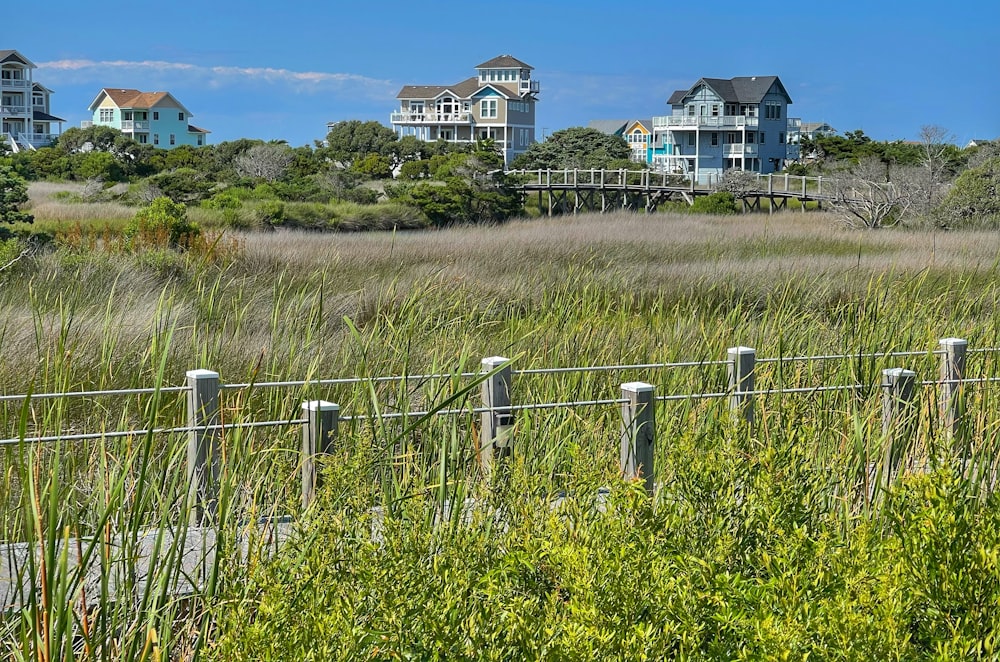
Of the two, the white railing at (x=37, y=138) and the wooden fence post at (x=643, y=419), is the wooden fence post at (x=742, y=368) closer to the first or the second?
the wooden fence post at (x=643, y=419)

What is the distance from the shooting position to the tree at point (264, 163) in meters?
44.2

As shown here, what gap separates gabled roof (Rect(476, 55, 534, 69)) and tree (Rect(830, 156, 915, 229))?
6264 cm

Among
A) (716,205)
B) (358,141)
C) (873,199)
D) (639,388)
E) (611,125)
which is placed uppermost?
(611,125)

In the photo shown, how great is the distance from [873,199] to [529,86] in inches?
2591

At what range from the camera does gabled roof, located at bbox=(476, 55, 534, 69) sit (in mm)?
90812

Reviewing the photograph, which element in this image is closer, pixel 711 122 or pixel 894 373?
pixel 894 373

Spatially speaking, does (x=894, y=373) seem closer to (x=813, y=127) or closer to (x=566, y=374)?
(x=566, y=374)

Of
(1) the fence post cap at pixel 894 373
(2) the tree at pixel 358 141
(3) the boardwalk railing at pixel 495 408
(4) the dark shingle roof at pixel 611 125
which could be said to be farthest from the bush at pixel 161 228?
(4) the dark shingle roof at pixel 611 125

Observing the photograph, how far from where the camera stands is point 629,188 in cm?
4591

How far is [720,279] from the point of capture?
42.3 feet

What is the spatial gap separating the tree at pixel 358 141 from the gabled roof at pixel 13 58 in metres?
31.2

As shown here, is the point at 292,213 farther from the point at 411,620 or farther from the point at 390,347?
the point at 411,620

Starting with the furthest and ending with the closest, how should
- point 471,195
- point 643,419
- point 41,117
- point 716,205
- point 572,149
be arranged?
point 41,117 < point 572,149 < point 716,205 < point 471,195 < point 643,419

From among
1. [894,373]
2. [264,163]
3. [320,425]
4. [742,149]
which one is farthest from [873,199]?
[742,149]
